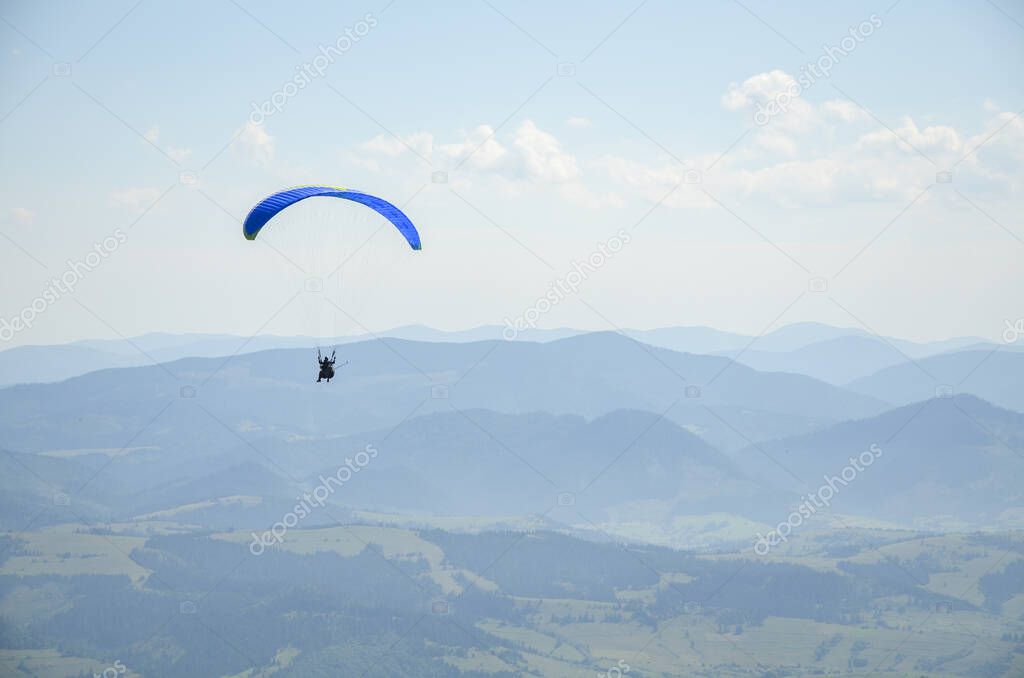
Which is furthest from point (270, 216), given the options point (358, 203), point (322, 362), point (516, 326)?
point (516, 326)

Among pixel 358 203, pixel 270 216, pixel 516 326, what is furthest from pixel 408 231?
pixel 516 326

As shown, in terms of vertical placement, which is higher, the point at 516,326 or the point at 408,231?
the point at 516,326

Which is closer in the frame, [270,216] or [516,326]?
[270,216]

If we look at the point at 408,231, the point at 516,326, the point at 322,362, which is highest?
the point at 516,326

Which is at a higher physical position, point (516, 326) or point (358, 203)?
point (516, 326)

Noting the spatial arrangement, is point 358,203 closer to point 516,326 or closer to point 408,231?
point 408,231

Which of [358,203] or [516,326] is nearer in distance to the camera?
[358,203]

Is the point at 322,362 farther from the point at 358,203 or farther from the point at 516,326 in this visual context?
the point at 516,326

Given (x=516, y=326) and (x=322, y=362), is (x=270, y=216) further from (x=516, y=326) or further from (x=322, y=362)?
(x=516, y=326)
